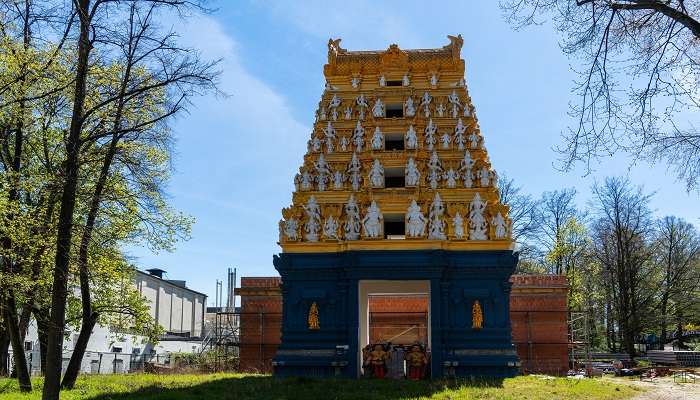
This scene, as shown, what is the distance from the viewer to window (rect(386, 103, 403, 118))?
29.1 metres

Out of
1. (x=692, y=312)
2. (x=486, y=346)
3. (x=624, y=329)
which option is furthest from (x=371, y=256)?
(x=692, y=312)

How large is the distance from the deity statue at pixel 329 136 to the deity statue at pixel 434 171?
412 cm

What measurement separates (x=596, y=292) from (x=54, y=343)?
4713cm

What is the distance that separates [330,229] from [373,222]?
65.7 inches

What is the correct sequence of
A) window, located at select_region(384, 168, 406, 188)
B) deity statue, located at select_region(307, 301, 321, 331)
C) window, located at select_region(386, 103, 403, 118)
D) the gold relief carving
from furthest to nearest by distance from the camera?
window, located at select_region(386, 103, 403, 118) → window, located at select_region(384, 168, 406, 188) → deity statue, located at select_region(307, 301, 321, 331) → the gold relief carving

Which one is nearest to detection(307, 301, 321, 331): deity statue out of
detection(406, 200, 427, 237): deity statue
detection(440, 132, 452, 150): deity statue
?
detection(406, 200, 427, 237): deity statue

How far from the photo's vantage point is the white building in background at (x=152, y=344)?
127ft

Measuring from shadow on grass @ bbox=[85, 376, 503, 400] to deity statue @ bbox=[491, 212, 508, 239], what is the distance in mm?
5511

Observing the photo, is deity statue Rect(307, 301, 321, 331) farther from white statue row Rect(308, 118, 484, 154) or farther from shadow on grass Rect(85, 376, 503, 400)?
white statue row Rect(308, 118, 484, 154)

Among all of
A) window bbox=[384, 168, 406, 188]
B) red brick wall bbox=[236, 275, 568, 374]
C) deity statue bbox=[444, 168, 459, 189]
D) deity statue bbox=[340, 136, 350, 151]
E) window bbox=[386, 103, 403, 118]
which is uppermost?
window bbox=[386, 103, 403, 118]

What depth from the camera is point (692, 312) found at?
168 feet

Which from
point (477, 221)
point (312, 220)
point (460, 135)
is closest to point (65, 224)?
point (312, 220)

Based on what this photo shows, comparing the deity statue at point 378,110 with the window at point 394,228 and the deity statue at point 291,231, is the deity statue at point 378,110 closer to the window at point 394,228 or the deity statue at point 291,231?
the window at point 394,228

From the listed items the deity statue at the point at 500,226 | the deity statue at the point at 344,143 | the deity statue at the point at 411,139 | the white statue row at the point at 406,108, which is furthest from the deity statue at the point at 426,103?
the deity statue at the point at 500,226
